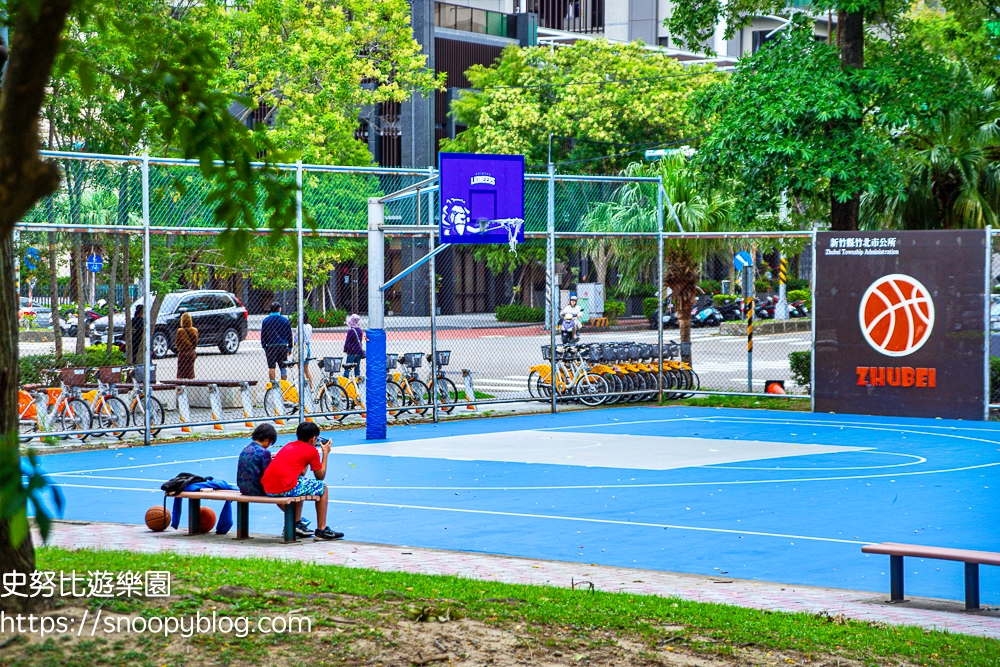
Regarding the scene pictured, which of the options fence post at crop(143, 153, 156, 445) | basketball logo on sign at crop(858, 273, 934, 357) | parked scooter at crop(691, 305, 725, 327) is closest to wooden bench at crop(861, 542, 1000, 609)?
fence post at crop(143, 153, 156, 445)

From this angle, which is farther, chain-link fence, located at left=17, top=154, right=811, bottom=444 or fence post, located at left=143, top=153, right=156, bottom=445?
chain-link fence, located at left=17, top=154, right=811, bottom=444

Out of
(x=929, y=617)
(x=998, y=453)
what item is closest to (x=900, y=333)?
(x=998, y=453)

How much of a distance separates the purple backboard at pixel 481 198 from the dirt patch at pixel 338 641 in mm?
13704

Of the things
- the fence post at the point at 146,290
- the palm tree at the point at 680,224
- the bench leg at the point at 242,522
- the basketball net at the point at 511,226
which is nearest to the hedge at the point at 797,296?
the palm tree at the point at 680,224

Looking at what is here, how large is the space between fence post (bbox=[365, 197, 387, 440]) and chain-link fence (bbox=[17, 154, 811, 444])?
0.25 metres

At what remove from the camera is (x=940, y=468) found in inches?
623

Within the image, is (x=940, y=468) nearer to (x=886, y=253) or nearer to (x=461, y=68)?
(x=886, y=253)

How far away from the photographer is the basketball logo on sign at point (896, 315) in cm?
2153

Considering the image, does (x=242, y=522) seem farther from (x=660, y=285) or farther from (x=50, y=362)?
(x=660, y=285)

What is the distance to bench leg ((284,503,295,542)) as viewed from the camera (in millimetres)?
11023

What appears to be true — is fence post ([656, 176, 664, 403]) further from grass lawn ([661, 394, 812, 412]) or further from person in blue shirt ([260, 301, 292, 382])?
person in blue shirt ([260, 301, 292, 382])

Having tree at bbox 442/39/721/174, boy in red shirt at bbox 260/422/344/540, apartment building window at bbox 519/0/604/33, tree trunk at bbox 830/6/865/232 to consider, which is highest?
apartment building window at bbox 519/0/604/33

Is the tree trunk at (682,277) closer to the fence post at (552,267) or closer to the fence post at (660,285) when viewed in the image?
the fence post at (660,285)

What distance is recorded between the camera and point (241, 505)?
11281 mm
